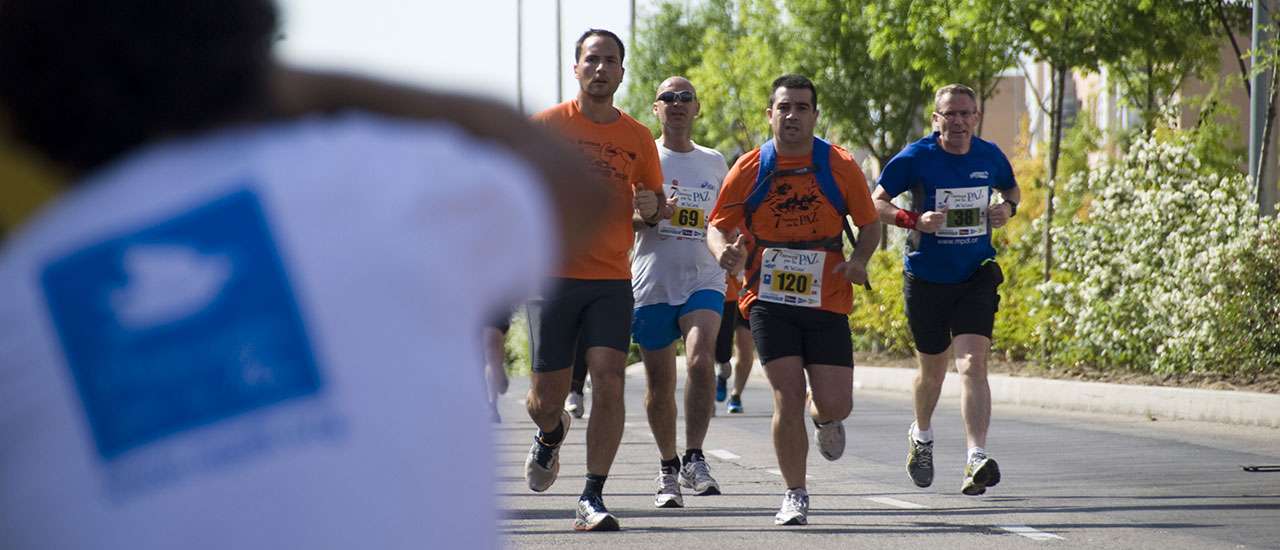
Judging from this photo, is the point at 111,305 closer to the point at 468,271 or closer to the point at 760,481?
the point at 468,271

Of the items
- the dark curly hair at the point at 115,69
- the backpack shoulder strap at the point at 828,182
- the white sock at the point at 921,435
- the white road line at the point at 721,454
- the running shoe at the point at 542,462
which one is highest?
the dark curly hair at the point at 115,69

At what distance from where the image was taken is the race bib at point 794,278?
7164mm

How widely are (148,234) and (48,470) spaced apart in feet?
0.56

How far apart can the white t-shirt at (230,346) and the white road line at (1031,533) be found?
5615 mm

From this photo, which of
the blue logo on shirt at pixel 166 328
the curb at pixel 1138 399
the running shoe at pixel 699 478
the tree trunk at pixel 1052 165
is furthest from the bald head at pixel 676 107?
the tree trunk at pixel 1052 165

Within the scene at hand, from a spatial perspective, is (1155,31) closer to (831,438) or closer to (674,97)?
(674,97)

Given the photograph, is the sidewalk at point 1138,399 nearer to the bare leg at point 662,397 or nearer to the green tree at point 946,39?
the green tree at point 946,39

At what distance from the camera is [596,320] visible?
271 inches

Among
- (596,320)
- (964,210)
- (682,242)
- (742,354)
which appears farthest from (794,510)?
(742,354)

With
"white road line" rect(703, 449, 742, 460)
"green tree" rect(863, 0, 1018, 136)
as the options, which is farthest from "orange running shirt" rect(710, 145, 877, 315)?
"green tree" rect(863, 0, 1018, 136)

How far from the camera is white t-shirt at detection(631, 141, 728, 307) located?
864 centimetres

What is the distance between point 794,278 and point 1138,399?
22.6ft

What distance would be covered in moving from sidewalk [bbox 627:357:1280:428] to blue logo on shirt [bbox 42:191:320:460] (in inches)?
449

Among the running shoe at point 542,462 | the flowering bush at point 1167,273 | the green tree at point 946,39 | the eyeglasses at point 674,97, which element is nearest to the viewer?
the running shoe at point 542,462
